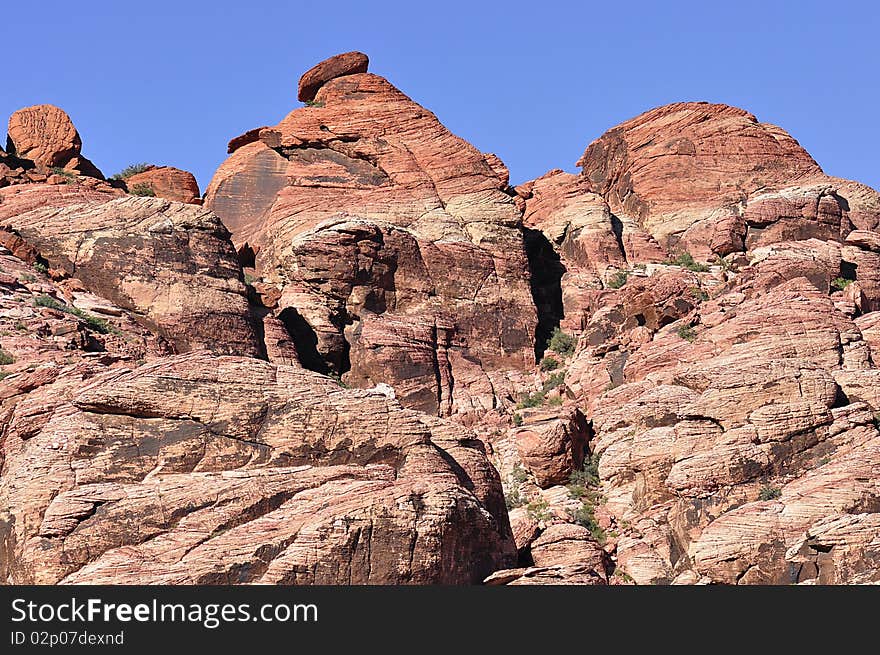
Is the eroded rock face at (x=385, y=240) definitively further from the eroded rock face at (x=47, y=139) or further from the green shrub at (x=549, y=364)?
the eroded rock face at (x=47, y=139)

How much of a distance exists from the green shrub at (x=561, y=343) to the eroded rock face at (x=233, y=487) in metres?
24.1

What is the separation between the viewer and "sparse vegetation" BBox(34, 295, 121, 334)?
220 feet

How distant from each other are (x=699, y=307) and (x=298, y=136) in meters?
23.9

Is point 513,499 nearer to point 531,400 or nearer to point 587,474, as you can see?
point 587,474

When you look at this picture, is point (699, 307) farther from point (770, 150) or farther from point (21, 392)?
point (21, 392)

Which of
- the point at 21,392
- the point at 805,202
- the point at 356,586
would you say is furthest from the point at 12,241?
the point at 805,202

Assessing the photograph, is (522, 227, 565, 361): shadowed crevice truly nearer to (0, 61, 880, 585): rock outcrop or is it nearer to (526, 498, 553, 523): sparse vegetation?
(0, 61, 880, 585): rock outcrop

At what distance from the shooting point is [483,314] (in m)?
82.6

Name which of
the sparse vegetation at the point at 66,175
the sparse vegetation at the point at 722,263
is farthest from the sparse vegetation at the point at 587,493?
the sparse vegetation at the point at 66,175

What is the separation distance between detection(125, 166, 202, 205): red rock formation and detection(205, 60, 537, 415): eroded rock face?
1928 mm

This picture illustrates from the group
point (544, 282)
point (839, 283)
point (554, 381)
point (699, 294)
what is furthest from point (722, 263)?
point (554, 381)

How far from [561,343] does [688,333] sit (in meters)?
9.75

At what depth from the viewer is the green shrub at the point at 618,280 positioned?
86.2 meters

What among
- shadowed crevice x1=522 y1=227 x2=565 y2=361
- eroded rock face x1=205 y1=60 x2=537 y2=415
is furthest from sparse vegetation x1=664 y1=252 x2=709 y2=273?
eroded rock face x1=205 y1=60 x2=537 y2=415
